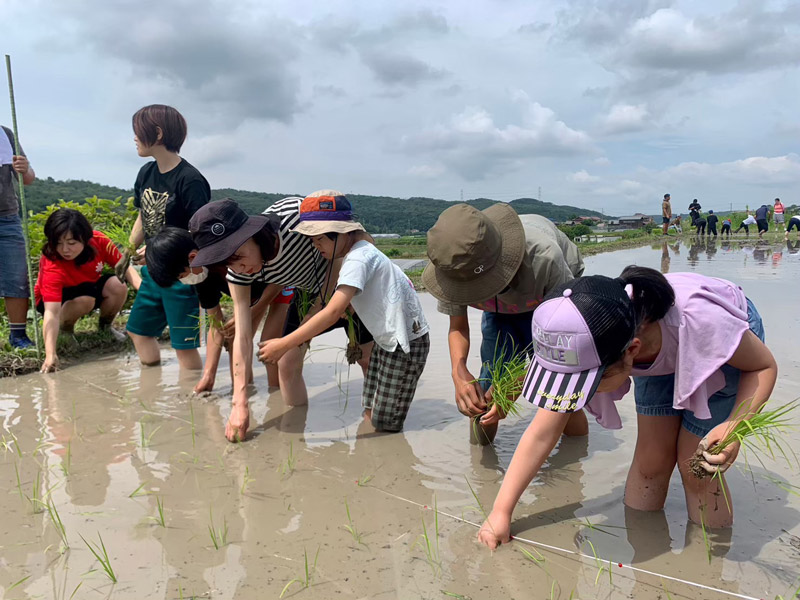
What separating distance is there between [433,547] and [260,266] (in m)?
1.61

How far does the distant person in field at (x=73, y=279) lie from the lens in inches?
180

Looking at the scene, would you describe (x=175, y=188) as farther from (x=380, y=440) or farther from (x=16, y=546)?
(x=16, y=546)

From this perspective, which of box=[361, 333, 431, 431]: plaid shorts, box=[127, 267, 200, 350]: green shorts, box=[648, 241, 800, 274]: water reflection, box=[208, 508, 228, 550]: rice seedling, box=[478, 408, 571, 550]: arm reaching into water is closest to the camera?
box=[478, 408, 571, 550]: arm reaching into water

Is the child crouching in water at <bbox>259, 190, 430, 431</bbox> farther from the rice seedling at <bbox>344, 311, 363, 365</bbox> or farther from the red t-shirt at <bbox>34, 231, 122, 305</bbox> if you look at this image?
the red t-shirt at <bbox>34, 231, 122, 305</bbox>

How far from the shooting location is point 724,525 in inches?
88.3

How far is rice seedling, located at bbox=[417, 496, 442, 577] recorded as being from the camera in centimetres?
199

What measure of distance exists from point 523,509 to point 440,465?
0.54m

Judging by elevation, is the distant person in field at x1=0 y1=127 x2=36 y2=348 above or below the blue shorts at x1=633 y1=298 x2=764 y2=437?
above

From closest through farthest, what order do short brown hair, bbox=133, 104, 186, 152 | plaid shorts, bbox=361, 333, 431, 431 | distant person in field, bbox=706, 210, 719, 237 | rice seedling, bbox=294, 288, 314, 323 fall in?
plaid shorts, bbox=361, 333, 431, 431 → rice seedling, bbox=294, 288, 314, 323 → short brown hair, bbox=133, 104, 186, 152 → distant person in field, bbox=706, 210, 719, 237

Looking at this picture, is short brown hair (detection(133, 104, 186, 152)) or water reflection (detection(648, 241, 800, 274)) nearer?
short brown hair (detection(133, 104, 186, 152))

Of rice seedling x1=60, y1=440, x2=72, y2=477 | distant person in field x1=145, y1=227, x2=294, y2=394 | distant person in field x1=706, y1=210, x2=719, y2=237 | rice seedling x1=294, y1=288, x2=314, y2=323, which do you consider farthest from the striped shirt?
distant person in field x1=706, y1=210, x2=719, y2=237

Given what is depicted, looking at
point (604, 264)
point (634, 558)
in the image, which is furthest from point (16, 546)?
point (604, 264)

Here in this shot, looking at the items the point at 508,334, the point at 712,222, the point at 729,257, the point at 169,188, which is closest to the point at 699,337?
the point at 508,334

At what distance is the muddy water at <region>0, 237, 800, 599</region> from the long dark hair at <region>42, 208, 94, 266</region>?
130cm
